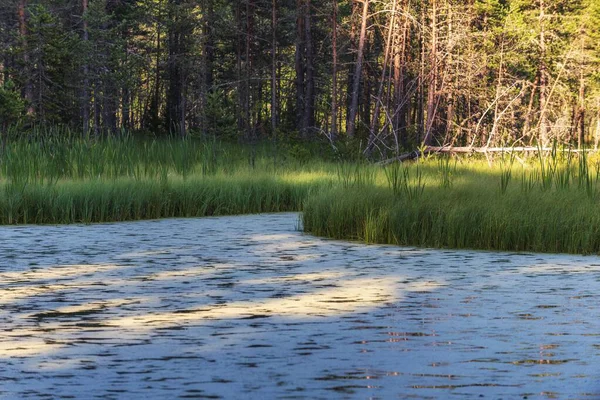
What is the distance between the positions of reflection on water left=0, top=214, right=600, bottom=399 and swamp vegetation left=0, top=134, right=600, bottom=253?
2.30 feet

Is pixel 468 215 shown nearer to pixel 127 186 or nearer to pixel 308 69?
pixel 127 186

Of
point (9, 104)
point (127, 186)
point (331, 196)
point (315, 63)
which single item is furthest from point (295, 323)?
point (315, 63)

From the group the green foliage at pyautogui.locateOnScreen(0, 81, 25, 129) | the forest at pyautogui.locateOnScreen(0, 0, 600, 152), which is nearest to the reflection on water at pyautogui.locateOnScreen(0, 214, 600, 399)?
the forest at pyautogui.locateOnScreen(0, 0, 600, 152)

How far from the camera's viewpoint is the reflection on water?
13.7ft

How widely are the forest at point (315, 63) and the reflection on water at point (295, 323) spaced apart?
14.7 m

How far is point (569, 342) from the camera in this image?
508cm

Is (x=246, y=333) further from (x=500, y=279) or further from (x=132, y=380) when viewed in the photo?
(x=500, y=279)

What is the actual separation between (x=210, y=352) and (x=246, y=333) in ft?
1.82

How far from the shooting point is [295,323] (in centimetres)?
566

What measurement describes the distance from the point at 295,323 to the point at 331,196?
20.9ft

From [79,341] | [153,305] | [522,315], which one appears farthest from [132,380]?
[522,315]

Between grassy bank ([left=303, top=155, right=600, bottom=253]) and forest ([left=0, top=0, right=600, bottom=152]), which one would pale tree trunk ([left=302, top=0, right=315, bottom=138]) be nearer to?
forest ([left=0, top=0, right=600, bottom=152])

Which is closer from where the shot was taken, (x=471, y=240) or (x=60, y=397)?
(x=60, y=397)

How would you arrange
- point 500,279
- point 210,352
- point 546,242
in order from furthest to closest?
1. point 546,242
2. point 500,279
3. point 210,352
